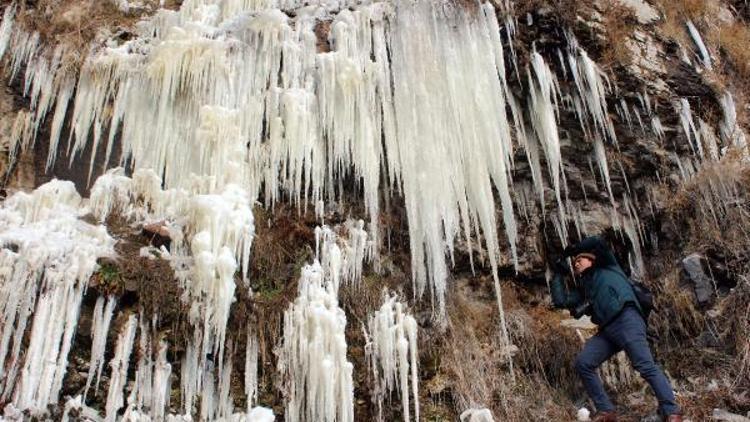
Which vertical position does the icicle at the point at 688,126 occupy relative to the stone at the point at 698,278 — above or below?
above

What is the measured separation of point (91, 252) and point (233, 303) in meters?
1.12

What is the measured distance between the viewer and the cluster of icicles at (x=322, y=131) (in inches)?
219

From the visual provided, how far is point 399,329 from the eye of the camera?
233 inches

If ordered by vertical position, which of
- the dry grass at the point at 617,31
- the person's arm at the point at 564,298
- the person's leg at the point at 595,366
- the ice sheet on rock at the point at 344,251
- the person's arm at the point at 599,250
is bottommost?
the person's leg at the point at 595,366

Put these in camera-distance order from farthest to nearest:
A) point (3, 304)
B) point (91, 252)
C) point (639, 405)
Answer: point (639, 405) → point (91, 252) → point (3, 304)

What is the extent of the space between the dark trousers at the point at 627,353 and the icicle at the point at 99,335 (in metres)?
3.55

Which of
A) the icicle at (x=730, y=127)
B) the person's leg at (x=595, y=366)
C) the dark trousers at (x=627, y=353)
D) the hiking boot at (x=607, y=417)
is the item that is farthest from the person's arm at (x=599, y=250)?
the icicle at (x=730, y=127)

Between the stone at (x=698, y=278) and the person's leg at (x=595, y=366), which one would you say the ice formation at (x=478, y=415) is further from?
the stone at (x=698, y=278)

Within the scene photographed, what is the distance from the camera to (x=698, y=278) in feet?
23.0

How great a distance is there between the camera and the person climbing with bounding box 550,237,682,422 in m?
4.98

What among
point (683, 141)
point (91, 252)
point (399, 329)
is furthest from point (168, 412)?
point (683, 141)

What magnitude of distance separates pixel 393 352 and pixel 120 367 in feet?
7.10

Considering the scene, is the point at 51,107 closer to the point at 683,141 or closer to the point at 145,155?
the point at 145,155

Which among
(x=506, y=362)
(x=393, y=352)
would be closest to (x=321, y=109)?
(x=393, y=352)
